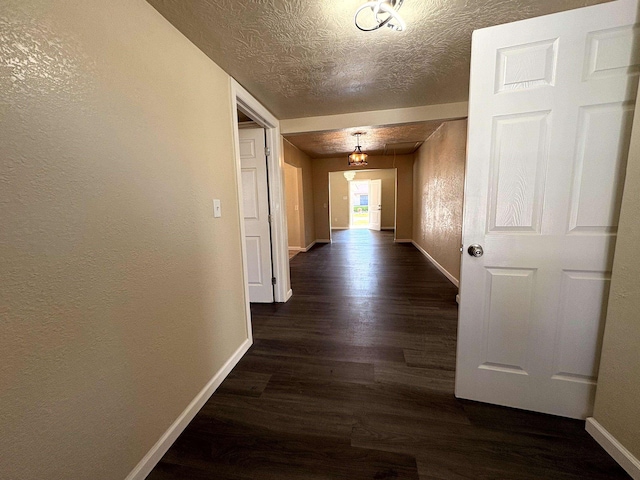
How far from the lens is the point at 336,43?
1.50m

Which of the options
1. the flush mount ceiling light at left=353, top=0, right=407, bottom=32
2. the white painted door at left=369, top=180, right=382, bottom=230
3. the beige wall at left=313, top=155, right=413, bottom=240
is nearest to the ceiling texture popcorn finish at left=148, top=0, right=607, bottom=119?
the flush mount ceiling light at left=353, top=0, right=407, bottom=32

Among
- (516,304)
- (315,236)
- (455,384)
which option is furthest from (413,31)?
(315,236)

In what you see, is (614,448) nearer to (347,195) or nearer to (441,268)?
(441,268)

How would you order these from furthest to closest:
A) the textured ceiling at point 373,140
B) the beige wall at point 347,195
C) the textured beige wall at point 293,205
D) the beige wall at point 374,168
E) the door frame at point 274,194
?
the beige wall at point 347,195 < the beige wall at point 374,168 < the textured beige wall at point 293,205 < the textured ceiling at point 373,140 < the door frame at point 274,194

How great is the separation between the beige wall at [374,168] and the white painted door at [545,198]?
5361 millimetres

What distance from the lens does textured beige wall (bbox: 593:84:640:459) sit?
1.06 m

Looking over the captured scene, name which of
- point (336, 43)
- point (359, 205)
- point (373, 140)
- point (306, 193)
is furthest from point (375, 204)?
point (336, 43)

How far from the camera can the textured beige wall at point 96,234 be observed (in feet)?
2.43

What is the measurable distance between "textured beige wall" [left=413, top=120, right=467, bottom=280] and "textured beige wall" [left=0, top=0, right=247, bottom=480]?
10.1ft

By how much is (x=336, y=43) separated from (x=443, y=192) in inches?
122

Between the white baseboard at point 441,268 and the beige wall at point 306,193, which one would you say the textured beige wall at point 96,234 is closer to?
the white baseboard at point 441,268

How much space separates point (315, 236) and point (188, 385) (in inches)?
236

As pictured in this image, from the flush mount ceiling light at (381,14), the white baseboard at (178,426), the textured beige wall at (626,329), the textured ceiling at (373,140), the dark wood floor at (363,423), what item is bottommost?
the dark wood floor at (363,423)

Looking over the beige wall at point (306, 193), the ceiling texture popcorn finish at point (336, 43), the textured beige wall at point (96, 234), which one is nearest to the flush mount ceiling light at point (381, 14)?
the ceiling texture popcorn finish at point (336, 43)
